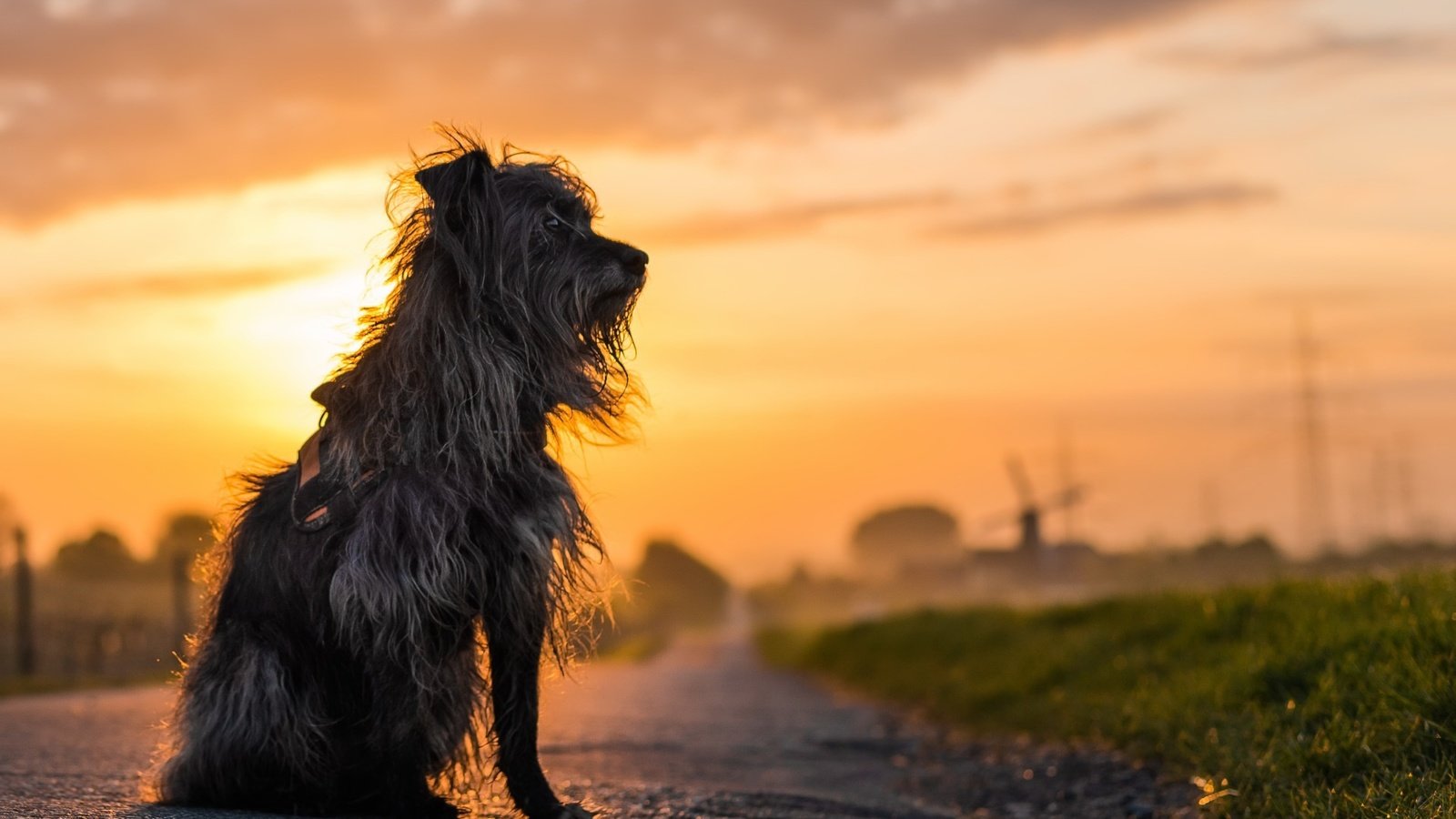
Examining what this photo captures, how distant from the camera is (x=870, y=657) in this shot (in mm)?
18625

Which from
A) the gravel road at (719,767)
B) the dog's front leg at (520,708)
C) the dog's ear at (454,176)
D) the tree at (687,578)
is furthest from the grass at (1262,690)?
the tree at (687,578)

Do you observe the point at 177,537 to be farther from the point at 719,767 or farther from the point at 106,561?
the point at 719,767

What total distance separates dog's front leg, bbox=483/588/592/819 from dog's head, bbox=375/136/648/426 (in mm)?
795

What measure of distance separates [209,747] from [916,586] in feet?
387

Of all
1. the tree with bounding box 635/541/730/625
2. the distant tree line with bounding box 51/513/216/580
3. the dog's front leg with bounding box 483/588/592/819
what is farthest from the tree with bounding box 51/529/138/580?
the tree with bounding box 635/541/730/625

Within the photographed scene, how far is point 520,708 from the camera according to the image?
15.4ft

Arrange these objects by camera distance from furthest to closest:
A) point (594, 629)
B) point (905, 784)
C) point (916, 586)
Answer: point (916, 586) → point (905, 784) → point (594, 629)

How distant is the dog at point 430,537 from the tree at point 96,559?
191 ft

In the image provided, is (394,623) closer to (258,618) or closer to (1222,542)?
(258,618)

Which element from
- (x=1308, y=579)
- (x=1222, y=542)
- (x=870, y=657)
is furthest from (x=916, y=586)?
(x=1308, y=579)

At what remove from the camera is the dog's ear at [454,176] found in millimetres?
4762

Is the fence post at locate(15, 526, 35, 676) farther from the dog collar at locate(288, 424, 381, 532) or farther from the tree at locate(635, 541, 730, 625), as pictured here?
the tree at locate(635, 541, 730, 625)

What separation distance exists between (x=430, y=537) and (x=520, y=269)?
982 mm

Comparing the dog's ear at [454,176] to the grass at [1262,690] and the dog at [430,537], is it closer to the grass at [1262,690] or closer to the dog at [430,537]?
the dog at [430,537]
